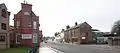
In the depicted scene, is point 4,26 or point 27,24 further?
point 4,26

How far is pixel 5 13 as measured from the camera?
150 feet

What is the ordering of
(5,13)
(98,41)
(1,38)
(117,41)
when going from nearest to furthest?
(1,38)
(5,13)
(117,41)
(98,41)

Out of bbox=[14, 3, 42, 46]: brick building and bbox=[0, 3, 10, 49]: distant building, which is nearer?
bbox=[14, 3, 42, 46]: brick building

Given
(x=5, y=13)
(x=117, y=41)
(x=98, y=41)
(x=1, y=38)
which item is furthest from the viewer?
(x=98, y=41)

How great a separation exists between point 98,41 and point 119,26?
41.2 feet

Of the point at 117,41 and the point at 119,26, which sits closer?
the point at 117,41

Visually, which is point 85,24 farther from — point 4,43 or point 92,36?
point 4,43

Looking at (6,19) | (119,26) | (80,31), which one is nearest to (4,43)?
(6,19)

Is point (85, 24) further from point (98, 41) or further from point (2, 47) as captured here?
point (2, 47)

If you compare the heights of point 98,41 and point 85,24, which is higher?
point 85,24

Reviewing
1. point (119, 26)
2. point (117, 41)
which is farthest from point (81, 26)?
point (117, 41)

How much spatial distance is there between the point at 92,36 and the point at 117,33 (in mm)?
11654

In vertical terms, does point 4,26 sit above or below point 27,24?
above

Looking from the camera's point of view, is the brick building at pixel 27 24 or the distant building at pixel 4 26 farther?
the distant building at pixel 4 26
